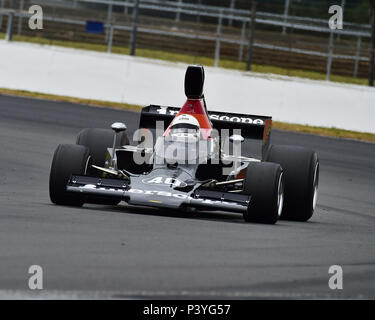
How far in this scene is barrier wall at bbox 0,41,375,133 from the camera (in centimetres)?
2117

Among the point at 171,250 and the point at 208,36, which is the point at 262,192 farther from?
the point at 208,36

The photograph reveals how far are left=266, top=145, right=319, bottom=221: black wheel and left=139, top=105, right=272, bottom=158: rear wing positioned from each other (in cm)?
84

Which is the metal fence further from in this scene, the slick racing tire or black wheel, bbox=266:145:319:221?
black wheel, bbox=266:145:319:221

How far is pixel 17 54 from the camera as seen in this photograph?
23297mm

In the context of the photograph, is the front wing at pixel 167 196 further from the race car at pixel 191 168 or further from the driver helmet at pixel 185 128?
the driver helmet at pixel 185 128

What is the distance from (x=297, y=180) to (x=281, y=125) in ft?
36.4

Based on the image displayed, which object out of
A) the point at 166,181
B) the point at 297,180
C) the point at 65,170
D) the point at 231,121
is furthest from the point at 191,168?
the point at 65,170

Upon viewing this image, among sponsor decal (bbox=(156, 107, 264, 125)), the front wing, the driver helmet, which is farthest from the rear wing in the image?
the front wing

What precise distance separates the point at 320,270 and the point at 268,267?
384 mm

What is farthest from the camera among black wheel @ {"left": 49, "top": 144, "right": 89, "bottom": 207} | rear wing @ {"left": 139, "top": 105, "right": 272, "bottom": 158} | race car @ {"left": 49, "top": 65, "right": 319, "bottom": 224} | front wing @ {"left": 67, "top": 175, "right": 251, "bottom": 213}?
rear wing @ {"left": 139, "top": 105, "right": 272, "bottom": 158}

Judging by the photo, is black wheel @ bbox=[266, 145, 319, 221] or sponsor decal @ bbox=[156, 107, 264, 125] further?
sponsor decal @ bbox=[156, 107, 264, 125]
